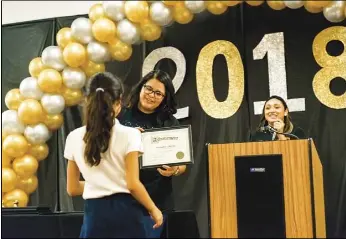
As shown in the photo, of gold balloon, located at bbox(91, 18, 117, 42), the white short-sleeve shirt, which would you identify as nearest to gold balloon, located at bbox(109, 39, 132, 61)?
gold balloon, located at bbox(91, 18, 117, 42)

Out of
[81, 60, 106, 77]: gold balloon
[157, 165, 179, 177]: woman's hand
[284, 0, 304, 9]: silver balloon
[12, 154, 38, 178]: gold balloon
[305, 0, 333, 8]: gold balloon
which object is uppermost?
[284, 0, 304, 9]: silver balloon

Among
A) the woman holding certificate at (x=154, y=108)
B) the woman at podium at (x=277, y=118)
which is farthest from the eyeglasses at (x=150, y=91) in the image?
the woman at podium at (x=277, y=118)

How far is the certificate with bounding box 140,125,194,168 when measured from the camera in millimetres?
3139

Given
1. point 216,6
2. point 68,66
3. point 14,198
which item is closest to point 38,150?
point 14,198

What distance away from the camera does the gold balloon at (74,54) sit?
4.55 meters

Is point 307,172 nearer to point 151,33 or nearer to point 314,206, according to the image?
point 314,206

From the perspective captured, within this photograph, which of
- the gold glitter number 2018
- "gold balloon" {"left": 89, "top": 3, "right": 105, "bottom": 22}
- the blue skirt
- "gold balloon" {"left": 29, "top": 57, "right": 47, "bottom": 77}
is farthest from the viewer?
"gold balloon" {"left": 29, "top": 57, "right": 47, "bottom": 77}

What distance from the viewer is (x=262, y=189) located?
8.71 ft

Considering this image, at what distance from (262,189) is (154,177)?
0.97 metres

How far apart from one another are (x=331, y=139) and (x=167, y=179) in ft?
6.20

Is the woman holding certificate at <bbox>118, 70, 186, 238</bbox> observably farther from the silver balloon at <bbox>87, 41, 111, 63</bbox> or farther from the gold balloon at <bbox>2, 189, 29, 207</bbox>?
the gold balloon at <bbox>2, 189, 29, 207</bbox>

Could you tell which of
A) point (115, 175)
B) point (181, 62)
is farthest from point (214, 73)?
point (115, 175)

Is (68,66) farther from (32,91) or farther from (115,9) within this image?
(115,9)

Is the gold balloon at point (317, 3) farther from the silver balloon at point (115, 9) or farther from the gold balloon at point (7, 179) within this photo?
the gold balloon at point (7, 179)
